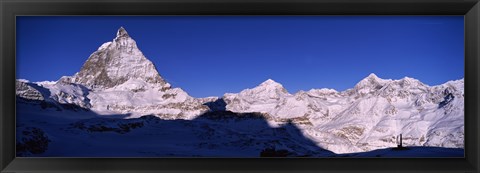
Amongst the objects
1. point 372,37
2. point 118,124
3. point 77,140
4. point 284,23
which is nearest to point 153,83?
point 118,124

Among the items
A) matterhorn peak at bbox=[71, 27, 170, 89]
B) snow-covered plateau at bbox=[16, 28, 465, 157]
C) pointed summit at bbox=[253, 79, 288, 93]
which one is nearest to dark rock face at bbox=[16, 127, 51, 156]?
snow-covered plateau at bbox=[16, 28, 465, 157]

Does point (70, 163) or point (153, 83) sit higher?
point (153, 83)

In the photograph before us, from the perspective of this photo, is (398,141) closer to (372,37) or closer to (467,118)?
(467,118)

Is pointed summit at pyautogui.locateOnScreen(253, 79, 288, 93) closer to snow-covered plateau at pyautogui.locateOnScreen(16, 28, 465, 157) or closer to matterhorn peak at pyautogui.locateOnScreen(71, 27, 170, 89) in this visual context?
snow-covered plateau at pyautogui.locateOnScreen(16, 28, 465, 157)

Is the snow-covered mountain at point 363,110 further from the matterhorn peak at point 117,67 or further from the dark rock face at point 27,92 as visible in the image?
the dark rock face at point 27,92

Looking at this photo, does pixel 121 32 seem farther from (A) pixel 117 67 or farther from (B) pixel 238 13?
(B) pixel 238 13

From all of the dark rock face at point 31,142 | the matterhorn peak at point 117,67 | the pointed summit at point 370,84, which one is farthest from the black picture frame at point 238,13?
the pointed summit at point 370,84
